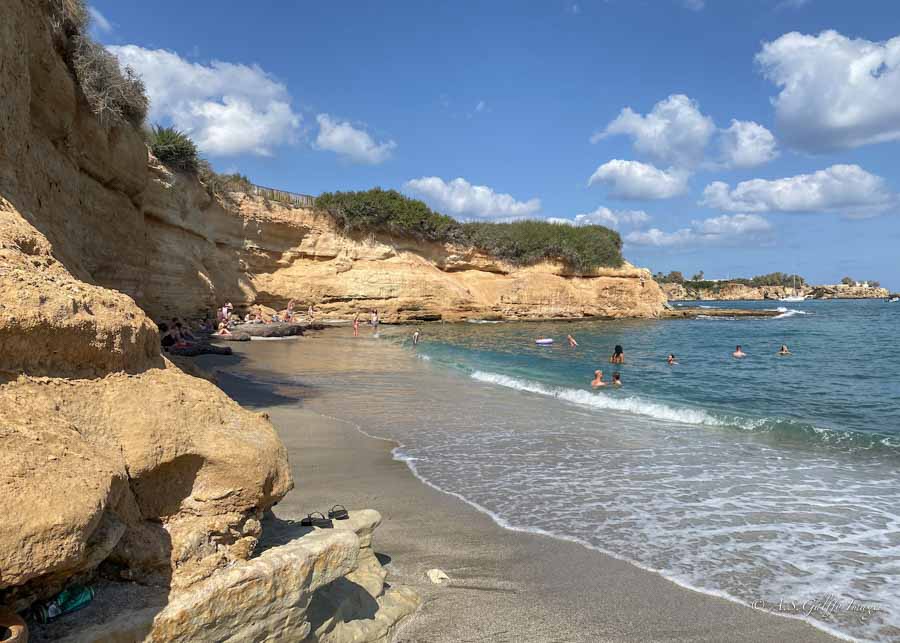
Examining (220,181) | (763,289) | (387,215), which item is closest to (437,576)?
(220,181)

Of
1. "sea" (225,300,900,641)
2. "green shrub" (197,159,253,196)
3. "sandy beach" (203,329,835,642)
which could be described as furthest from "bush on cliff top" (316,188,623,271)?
"sandy beach" (203,329,835,642)

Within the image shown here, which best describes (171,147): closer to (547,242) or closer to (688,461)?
(688,461)

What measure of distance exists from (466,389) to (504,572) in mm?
9534

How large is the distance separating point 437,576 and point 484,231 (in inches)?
1702

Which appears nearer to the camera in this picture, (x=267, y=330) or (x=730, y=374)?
(x=730, y=374)

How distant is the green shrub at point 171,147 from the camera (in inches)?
949

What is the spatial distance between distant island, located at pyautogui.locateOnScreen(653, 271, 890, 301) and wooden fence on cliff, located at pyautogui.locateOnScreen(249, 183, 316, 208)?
115 m

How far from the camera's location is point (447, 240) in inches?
1725

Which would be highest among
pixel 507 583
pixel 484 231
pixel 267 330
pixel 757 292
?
pixel 484 231

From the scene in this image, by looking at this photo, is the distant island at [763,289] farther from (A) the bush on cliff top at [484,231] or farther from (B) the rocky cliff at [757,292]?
(A) the bush on cliff top at [484,231]

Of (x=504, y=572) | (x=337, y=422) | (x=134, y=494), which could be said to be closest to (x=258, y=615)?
(x=134, y=494)

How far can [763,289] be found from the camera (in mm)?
144750

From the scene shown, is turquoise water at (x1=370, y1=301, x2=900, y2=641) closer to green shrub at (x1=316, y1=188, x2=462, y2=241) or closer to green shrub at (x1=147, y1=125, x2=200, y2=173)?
green shrub at (x1=147, y1=125, x2=200, y2=173)

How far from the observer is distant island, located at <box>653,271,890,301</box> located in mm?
137000
